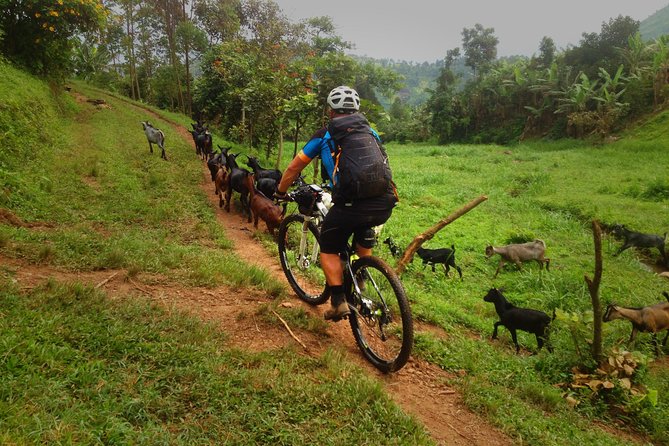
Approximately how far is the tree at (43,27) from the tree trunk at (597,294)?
17.4m

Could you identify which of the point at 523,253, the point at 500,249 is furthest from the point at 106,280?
the point at 523,253

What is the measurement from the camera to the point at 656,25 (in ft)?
394

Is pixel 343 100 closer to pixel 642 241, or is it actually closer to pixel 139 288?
pixel 139 288

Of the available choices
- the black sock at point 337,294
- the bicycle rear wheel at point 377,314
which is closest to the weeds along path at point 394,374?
the bicycle rear wheel at point 377,314

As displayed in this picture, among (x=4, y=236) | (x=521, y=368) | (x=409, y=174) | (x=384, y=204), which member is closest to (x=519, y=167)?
(x=409, y=174)

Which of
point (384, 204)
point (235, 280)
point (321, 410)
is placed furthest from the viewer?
point (235, 280)

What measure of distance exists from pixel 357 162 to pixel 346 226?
632 millimetres

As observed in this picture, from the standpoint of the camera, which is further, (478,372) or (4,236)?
(4,236)

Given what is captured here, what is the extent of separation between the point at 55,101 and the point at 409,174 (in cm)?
1430

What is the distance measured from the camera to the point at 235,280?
16.4ft

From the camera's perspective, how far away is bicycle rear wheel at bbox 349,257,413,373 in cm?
358

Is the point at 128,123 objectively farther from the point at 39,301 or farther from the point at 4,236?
the point at 39,301

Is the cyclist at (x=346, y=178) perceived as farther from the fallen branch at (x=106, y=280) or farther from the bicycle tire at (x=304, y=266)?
the fallen branch at (x=106, y=280)

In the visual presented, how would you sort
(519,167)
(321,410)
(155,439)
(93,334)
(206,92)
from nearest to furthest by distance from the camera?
(155,439), (321,410), (93,334), (519,167), (206,92)
